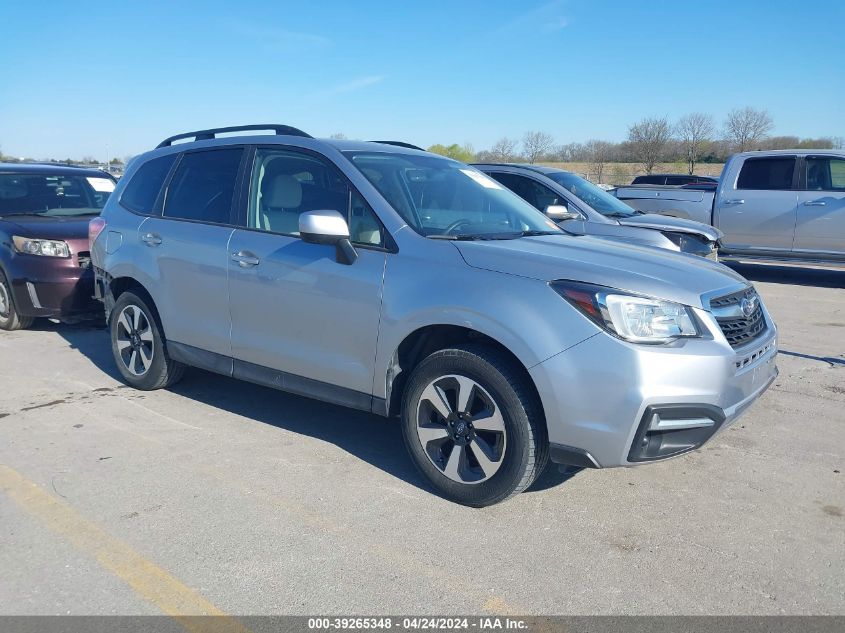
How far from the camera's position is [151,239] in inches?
208

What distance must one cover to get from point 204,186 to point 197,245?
1.61ft

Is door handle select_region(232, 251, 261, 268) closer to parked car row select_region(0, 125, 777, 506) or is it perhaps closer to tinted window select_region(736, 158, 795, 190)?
parked car row select_region(0, 125, 777, 506)

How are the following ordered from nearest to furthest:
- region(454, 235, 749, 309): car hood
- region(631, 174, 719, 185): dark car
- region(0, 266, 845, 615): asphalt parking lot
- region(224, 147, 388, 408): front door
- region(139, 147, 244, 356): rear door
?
region(0, 266, 845, 615): asphalt parking lot
region(454, 235, 749, 309): car hood
region(224, 147, 388, 408): front door
region(139, 147, 244, 356): rear door
region(631, 174, 719, 185): dark car

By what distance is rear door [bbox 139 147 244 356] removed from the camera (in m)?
4.81

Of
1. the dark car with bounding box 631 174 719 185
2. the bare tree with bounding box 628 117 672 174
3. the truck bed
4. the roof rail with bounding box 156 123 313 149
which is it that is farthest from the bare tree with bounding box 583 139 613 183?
the roof rail with bounding box 156 123 313 149

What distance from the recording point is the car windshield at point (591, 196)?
9117mm

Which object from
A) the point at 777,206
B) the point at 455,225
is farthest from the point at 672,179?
the point at 455,225

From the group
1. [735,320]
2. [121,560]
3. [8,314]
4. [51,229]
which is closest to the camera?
[121,560]

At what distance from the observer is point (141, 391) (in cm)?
567

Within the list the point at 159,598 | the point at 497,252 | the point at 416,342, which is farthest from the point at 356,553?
the point at 497,252

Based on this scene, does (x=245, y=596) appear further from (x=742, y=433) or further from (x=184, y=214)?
(x=742, y=433)

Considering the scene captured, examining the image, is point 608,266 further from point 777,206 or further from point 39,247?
point 777,206

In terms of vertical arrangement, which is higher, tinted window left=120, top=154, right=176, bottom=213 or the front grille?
tinted window left=120, top=154, right=176, bottom=213

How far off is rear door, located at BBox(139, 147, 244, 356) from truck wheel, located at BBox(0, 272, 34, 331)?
117 inches
